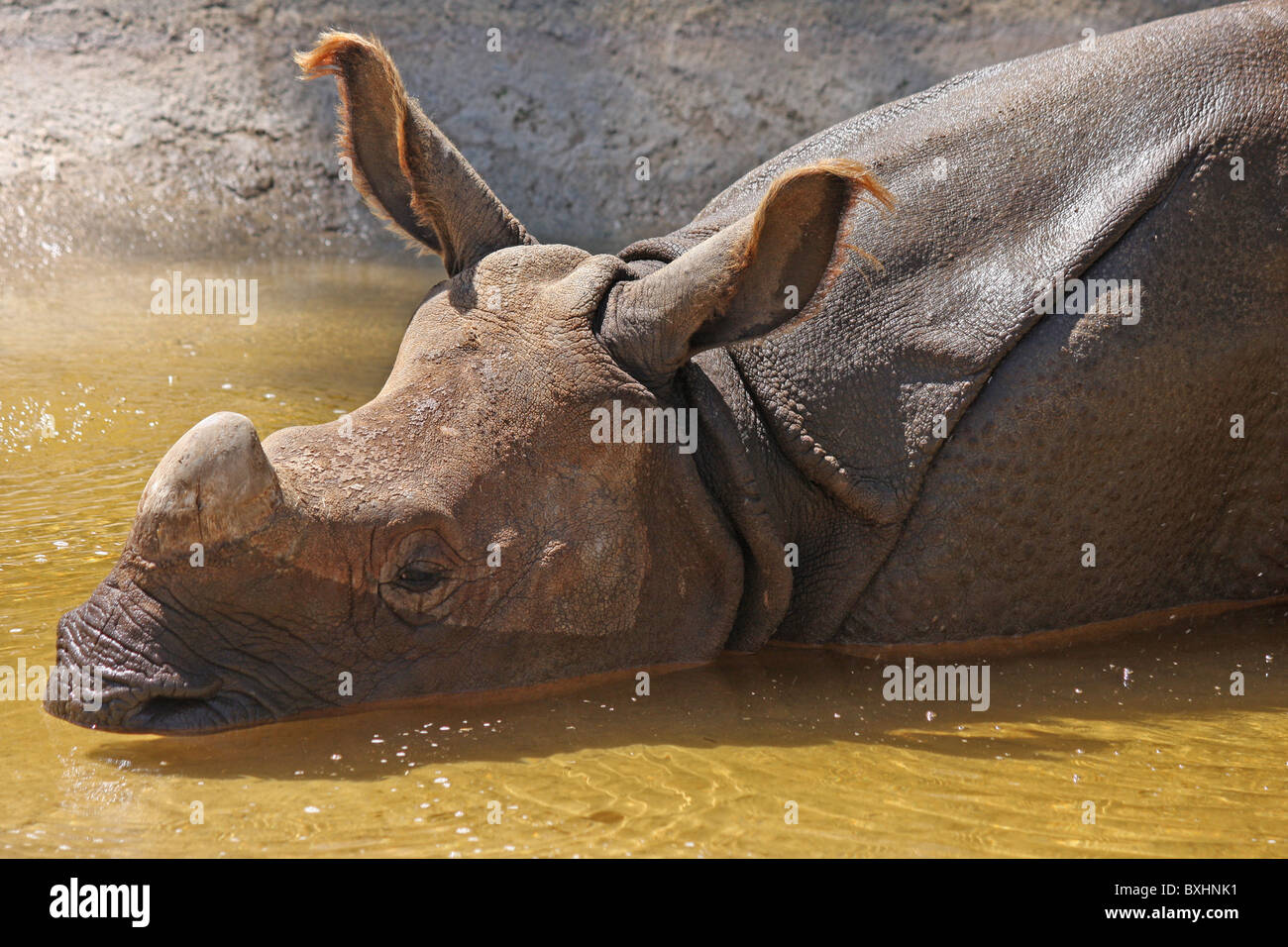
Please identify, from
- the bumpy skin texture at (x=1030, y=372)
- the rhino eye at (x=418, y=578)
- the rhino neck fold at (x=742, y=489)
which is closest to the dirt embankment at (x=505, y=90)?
the bumpy skin texture at (x=1030, y=372)

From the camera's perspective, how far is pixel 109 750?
361cm

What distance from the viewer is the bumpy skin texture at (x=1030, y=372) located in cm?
431

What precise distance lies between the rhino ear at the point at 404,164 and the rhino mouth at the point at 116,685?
142cm

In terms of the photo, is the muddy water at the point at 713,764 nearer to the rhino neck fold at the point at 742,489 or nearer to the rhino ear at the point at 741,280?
the rhino neck fold at the point at 742,489

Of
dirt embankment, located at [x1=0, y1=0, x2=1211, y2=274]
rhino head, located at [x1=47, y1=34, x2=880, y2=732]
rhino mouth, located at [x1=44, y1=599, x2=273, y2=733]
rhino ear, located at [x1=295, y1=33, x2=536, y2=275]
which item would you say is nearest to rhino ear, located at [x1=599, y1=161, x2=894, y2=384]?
rhino head, located at [x1=47, y1=34, x2=880, y2=732]

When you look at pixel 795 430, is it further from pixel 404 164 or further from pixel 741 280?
pixel 404 164

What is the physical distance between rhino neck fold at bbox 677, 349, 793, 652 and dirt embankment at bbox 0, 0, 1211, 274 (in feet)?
22.3

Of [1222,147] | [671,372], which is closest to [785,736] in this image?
[671,372]

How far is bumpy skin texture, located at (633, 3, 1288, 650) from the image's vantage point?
14.1 feet

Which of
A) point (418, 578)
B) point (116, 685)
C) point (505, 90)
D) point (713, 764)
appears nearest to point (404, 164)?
point (418, 578)

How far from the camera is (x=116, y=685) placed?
3562 mm

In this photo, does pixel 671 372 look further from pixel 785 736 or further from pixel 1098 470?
pixel 1098 470

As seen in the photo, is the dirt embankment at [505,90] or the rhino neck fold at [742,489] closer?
the rhino neck fold at [742,489]

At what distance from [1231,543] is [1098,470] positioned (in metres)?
0.69
